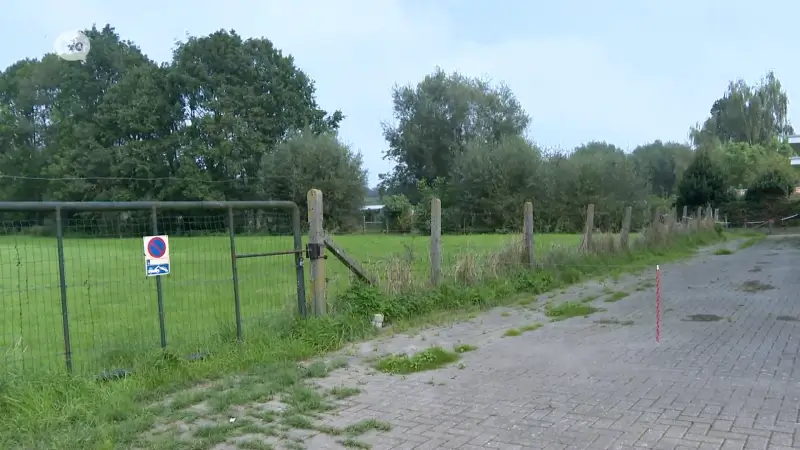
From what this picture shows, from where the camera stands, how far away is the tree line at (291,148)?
4594 centimetres

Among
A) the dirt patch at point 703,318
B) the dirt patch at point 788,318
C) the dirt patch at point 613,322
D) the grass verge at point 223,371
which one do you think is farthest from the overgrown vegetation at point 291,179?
the dirt patch at point 788,318

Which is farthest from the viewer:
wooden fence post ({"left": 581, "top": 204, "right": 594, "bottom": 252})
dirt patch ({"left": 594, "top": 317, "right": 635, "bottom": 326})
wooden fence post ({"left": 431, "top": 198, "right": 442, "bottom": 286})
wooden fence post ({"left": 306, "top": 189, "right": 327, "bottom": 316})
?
wooden fence post ({"left": 581, "top": 204, "right": 594, "bottom": 252})

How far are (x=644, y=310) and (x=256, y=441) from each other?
7.78 m

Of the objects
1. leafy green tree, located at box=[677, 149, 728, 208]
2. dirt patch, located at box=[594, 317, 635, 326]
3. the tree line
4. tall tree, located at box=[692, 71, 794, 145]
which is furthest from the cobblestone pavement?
tall tree, located at box=[692, 71, 794, 145]

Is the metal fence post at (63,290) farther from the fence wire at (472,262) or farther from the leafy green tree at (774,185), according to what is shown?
the leafy green tree at (774,185)

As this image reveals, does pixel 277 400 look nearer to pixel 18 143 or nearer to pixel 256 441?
pixel 256 441

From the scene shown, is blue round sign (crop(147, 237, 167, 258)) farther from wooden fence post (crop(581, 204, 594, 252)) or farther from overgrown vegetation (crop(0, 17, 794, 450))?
wooden fence post (crop(581, 204, 594, 252))

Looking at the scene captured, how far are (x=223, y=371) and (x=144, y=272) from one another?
5.34 feet

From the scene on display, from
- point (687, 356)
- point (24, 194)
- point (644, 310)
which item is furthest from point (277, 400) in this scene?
point (24, 194)

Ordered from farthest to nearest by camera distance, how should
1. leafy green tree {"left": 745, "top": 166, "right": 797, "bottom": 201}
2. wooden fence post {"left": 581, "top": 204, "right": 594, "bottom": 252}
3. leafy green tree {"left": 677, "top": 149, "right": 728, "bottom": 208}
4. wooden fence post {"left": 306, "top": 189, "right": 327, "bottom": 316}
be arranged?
1. leafy green tree {"left": 677, "top": 149, "right": 728, "bottom": 208}
2. leafy green tree {"left": 745, "top": 166, "right": 797, "bottom": 201}
3. wooden fence post {"left": 581, "top": 204, "right": 594, "bottom": 252}
4. wooden fence post {"left": 306, "top": 189, "right": 327, "bottom": 316}

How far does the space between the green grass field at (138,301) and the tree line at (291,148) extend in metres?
34.1

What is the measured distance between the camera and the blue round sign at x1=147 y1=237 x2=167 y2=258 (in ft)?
20.5

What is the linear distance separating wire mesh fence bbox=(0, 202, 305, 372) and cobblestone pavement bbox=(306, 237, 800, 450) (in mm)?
1674

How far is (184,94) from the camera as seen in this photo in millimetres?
54125
